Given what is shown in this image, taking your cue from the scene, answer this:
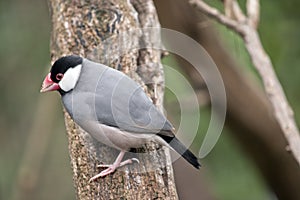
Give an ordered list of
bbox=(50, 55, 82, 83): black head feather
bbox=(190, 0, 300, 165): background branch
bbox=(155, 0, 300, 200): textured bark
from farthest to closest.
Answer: bbox=(155, 0, 300, 200): textured bark → bbox=(190, 0, 300, 165): background branch → bbox=(50, 55, 82, 83): black head feather

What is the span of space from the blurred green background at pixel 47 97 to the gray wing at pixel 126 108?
1686mm

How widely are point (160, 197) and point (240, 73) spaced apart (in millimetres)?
1763

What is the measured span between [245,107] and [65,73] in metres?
1.59

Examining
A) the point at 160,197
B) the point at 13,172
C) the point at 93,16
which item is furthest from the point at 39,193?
the point at 160,197

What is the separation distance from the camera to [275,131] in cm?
379

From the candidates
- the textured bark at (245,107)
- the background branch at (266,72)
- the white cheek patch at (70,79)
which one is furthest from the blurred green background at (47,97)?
the white cheek patch at (70,79)

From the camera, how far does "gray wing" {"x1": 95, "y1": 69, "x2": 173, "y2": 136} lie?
2242 mm

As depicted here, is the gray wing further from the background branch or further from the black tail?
the background branch

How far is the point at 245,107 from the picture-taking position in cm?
375

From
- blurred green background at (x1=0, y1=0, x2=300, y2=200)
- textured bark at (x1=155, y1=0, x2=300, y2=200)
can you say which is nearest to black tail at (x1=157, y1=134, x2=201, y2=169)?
textured bark at (x1=155, y1=0, x2=300, y2=200)

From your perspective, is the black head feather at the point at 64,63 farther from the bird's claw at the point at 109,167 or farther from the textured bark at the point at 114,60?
the bird's claw at the point at 109,167

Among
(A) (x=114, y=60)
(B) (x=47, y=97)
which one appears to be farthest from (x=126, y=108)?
(B) (x=47, y=97)

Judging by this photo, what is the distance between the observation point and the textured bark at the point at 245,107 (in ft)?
12.3

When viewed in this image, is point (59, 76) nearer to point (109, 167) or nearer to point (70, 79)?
point (70, 79)
